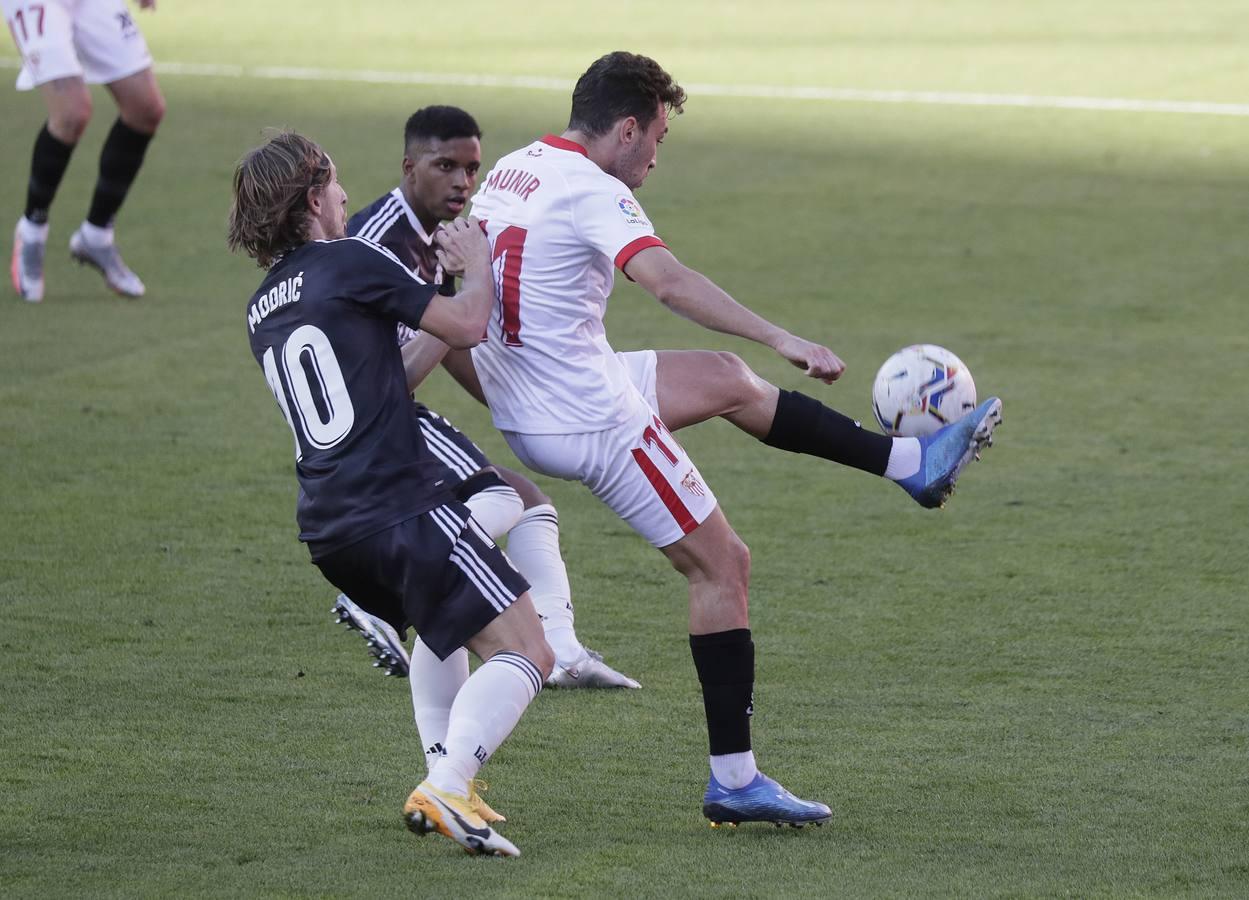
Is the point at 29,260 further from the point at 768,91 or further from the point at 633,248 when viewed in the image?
the point at 768,91

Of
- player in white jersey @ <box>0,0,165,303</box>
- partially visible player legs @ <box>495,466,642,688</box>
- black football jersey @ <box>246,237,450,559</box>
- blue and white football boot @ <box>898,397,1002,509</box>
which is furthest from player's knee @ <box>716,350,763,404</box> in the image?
player in white jersey @ <box>0,0,165,303</box>

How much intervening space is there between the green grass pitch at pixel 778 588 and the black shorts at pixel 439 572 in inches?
19.1

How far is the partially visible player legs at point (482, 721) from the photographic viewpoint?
3629mm

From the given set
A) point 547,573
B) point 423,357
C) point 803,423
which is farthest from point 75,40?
point 803,423

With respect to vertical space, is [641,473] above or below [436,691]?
above

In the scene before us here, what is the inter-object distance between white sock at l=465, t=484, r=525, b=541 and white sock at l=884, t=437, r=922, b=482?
0.94 metres

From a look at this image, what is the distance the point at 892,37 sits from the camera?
Answer: 64.1 feet

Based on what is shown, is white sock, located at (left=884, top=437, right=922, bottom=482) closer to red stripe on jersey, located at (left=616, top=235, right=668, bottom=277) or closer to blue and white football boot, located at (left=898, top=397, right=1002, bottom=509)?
blue and white football boot, located at (left=898, top=397, right=1002, bottom=509)

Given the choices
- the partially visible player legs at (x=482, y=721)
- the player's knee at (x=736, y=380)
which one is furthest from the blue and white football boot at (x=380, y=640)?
the player's knee at (x=736, y=380)

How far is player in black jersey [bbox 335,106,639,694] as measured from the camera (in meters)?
4.58

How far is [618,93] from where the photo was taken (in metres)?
4.11

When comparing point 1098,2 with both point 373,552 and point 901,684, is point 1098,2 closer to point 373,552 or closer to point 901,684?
point 901,684

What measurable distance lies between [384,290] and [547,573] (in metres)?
1.45

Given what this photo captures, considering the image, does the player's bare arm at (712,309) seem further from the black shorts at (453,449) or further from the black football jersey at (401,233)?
the black football jersey at (401,233)
